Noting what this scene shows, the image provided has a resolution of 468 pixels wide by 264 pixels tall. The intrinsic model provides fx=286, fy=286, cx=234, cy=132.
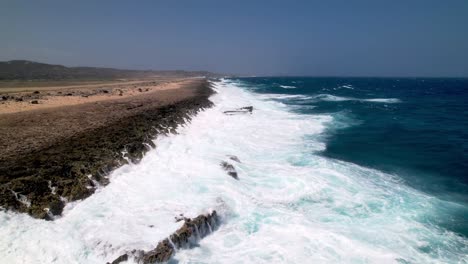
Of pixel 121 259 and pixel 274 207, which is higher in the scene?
pixel 121 259

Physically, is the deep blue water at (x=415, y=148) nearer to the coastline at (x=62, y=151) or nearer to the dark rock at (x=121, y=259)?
the dark rock at (x=121, y=259)

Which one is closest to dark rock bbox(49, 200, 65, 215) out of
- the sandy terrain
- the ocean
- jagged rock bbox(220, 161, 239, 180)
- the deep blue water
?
the ocean

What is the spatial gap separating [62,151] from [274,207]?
925 cm

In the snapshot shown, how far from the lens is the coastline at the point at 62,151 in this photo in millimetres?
8961

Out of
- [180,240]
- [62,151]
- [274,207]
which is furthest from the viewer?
[62,151]

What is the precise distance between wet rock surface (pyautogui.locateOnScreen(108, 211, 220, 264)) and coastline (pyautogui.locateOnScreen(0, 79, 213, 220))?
325 centimetres

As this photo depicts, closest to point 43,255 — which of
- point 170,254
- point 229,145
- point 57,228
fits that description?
point 57,228

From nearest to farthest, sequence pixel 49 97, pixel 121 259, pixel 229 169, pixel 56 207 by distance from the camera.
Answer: pixel 121 259 < pixel 56 207 < pixel 229 169 < pixel 49 97

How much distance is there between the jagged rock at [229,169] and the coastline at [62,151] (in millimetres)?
4100

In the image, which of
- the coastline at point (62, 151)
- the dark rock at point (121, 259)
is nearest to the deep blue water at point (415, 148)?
the dark rock at point (121, 259)

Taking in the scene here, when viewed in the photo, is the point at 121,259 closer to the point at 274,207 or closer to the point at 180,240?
the point at 180,240

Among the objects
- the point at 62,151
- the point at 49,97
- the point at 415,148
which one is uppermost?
the point at 49,97

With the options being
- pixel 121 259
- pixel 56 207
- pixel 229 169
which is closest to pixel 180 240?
pixel 121 259

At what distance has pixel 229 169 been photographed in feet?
45.5
